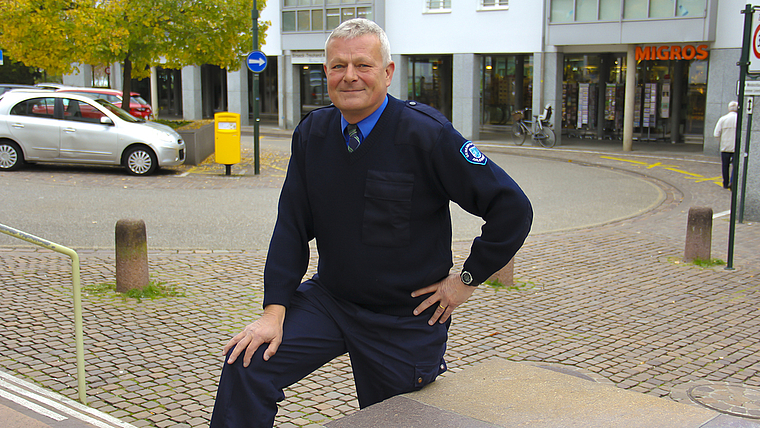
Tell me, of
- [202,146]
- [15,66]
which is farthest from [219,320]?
[15,66]

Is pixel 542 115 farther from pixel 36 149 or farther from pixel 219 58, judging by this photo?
pixel 36 149

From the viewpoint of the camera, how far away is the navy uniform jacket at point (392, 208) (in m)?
2.60

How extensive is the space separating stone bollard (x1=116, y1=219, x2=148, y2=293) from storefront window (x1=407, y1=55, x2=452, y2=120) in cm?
2630

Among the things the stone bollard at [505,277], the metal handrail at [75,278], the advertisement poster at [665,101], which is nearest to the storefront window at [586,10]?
the advertisement poster at [665,101]

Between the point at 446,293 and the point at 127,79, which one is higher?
the point at 127,79

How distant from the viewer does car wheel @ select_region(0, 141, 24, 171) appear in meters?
15.6

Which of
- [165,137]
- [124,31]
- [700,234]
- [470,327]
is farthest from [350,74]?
[124,31]

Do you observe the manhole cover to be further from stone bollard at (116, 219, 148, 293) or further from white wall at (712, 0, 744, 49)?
white wall at (712, 0, 744, 49)

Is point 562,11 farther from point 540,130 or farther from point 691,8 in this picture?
point 691,8

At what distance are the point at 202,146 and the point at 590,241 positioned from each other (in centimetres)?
1123

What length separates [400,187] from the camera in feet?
8.66

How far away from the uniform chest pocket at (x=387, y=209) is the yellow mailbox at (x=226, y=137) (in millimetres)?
13659

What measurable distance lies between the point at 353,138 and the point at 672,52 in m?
22.5

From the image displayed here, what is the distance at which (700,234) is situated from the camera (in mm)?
8570
